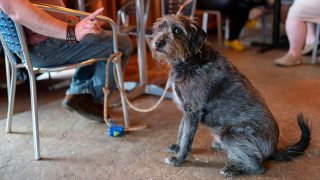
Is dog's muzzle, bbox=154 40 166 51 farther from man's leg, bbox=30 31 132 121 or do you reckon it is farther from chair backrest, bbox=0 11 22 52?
chair backrest, bbox=0 11 22 52

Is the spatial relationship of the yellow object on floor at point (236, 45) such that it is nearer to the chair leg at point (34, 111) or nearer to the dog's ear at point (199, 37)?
the dog's ear at point (199, 37)

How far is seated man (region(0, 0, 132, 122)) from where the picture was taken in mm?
1812

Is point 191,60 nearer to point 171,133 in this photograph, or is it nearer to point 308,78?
point 171,133

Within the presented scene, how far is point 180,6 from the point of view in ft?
11.0

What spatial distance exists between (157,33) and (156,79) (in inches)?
69.4

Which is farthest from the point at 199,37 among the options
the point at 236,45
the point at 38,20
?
the point at 236,45

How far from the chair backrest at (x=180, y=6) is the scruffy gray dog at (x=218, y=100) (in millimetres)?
1384

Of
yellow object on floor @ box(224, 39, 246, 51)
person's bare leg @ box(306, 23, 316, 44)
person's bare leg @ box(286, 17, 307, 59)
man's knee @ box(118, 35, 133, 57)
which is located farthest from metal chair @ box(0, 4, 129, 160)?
yellow object on floor @ box(224, 39, 246, 51)

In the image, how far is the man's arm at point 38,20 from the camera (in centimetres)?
177

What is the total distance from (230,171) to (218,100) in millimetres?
384

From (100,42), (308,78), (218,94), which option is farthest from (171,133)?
(308,78)

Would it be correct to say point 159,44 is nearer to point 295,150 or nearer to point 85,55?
point 85,55

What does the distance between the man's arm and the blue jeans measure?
223 mm

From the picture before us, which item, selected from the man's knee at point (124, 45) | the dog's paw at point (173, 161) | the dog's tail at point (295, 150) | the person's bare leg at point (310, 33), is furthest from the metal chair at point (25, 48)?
the person's bare leg at point (310, 33)
